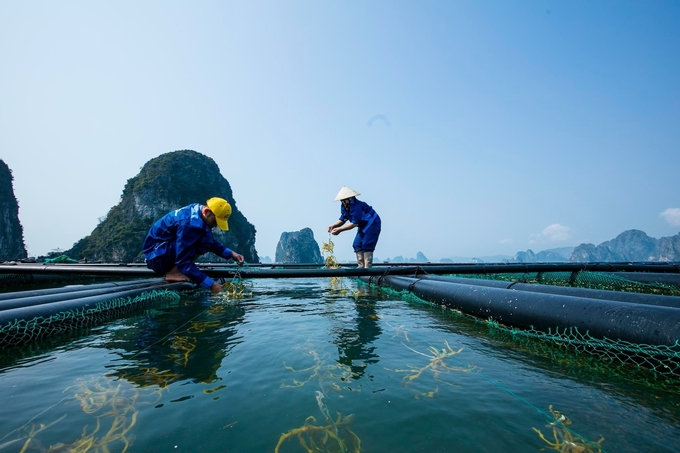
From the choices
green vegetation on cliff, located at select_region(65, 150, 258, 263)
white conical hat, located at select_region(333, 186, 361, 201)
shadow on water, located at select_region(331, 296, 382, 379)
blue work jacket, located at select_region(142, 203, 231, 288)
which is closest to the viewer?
shadow on water, located at select_region(331, 296, 382, 379)

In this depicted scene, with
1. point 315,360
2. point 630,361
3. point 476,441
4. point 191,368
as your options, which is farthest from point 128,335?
point 630,361

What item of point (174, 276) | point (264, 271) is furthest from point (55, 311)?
point (264, 271)

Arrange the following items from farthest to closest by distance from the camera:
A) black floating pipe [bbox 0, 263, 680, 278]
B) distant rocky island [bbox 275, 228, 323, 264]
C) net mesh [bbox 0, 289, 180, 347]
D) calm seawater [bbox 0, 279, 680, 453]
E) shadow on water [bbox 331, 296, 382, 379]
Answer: distant rocky island [bbox 275, 228, 323, 264]
black floating pipe [bbox 0, 263, 680, 278]
net mesh [bbox 0, 289, 180, 347]
shadow on water [bbox 331, 296, 382, 379]
calm seawater [bbox 0, 279, 680, 453]

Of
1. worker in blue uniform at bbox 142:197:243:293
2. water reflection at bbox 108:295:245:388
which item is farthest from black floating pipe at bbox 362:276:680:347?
worker in blue uniform at bbox 142:197:243:293

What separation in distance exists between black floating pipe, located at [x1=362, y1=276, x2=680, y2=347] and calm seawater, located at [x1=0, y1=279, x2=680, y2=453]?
41 centimetres

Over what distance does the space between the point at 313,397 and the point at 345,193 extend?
6.59m

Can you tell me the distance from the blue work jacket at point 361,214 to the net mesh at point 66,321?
16.7 feet

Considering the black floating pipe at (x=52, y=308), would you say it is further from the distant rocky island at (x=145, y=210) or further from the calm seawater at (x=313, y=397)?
the distant rocky island at (x=145, y=210)

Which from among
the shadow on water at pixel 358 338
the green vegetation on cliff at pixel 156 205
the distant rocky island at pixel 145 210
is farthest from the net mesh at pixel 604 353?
the green vegetation on cliff at pixel 156 205

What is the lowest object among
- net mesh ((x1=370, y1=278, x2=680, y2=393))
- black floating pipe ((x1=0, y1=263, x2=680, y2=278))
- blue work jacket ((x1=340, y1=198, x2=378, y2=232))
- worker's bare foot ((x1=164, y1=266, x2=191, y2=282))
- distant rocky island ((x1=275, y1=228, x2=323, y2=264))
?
net mesh ((x1=370, y1=278, x2=680, y2=393))

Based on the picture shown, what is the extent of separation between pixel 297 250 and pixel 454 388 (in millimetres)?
130595

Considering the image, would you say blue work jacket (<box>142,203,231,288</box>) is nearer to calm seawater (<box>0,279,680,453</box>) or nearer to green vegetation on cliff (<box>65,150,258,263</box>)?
calm seawater (<box>0,279,680,453</box>)

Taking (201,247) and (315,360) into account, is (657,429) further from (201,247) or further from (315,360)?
(201,247)

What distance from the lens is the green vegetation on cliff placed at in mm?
61781
